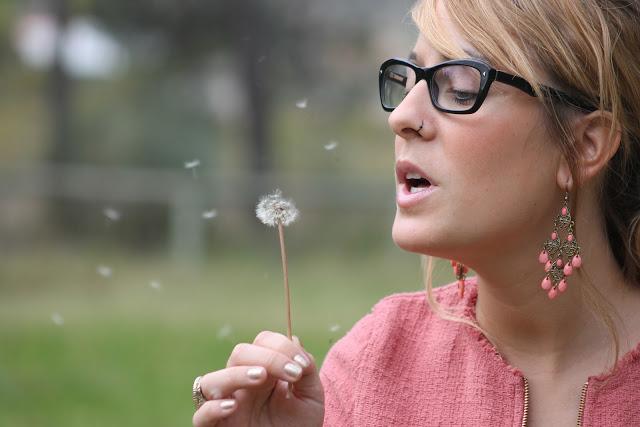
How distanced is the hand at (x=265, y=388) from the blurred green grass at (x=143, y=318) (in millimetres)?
1514

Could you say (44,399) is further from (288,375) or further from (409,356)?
(288,375)

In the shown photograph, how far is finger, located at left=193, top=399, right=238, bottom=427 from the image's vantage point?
212 centimetres

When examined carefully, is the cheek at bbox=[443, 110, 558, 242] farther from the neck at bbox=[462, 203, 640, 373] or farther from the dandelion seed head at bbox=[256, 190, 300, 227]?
the dandelion seed head at bbox=[256, 190, 300, 227]

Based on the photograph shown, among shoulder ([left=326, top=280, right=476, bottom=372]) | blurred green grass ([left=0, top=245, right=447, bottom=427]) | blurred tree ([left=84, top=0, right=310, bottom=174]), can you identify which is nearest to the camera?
shoulder ([left=326, top=280, right=476, bottom=372])

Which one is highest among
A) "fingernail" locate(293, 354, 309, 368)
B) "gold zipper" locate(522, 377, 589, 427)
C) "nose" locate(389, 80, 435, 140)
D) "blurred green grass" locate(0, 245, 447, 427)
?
"nose" locate(389, 80, 435, 140)

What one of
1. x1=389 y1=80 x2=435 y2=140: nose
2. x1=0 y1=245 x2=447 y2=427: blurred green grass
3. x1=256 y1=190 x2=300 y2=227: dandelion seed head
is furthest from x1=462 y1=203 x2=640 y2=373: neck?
x1=0 y1=245 x2=447 y2=427: blurred green grass

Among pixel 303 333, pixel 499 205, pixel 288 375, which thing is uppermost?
pixel 499 205

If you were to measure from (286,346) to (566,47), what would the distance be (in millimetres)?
964

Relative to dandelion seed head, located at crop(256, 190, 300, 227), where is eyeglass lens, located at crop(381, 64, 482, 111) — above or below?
above

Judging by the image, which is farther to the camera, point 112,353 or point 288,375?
point 112,353

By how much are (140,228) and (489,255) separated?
31.3 feet

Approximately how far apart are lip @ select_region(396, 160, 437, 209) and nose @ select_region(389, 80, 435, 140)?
7 centimetres

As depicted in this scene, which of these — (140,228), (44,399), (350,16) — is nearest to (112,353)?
(44,399)

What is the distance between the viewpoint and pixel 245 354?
2.10 m
